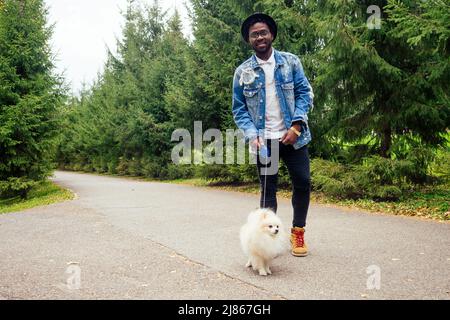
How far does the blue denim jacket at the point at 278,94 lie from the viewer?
4.31 m

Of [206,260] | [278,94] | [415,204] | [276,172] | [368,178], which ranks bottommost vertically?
[206,260]

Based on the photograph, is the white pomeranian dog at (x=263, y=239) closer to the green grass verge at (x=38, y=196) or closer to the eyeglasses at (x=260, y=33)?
the eyeglasses at (x=260, y=33)

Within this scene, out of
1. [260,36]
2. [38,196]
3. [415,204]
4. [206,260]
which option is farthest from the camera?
[38,196]

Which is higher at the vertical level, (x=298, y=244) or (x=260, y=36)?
(x=260, y=36)

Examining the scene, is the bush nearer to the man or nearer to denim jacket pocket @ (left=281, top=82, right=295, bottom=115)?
the man

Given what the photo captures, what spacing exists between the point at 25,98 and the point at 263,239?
518 inches

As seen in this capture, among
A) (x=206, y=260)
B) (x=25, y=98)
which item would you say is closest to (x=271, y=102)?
(x=206, y=260)

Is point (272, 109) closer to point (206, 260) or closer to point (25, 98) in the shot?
point (206, 260)

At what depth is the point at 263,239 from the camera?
149 inches

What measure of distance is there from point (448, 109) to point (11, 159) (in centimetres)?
1319

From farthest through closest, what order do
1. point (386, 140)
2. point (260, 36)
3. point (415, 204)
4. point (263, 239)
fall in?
point (386, 140) < point (415, 204) < point (260, 36) < point (263, 239)

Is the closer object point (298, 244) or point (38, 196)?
point (298, 244)
